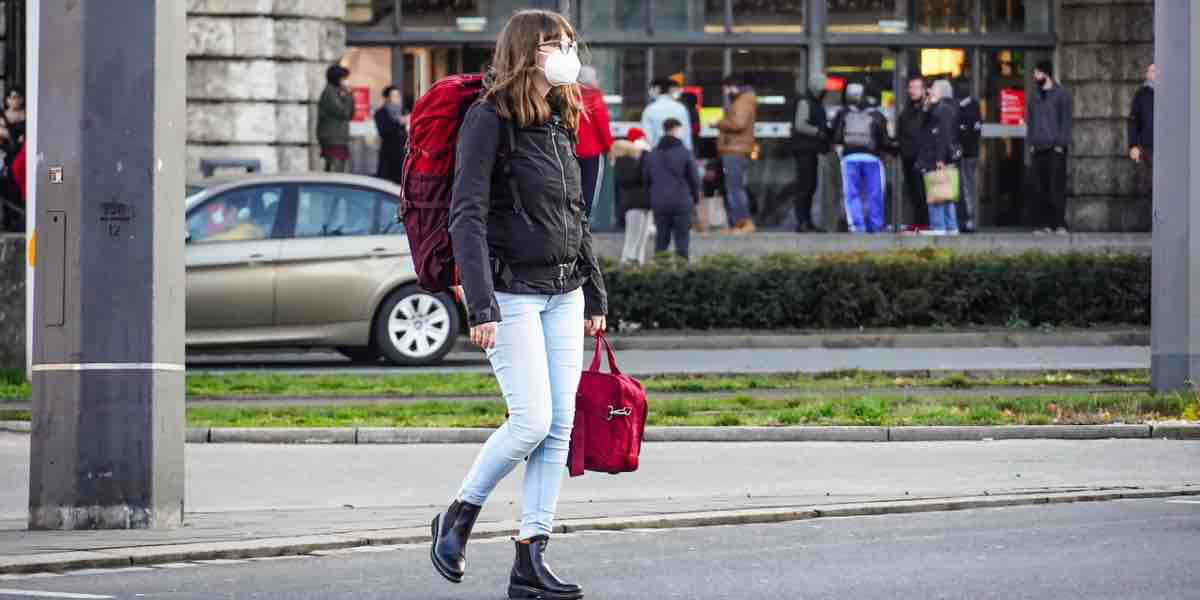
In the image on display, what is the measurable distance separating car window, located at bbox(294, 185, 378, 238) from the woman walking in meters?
10.1

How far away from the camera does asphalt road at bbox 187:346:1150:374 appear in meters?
17.5

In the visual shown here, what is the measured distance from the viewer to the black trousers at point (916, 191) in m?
26.1

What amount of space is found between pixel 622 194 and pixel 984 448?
10.9 m

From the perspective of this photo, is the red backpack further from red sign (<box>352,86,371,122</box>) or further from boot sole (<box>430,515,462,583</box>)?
red sign (<box>352,86,371,122</box>)

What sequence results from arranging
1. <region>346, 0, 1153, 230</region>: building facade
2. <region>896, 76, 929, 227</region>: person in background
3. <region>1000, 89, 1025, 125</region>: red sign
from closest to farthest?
<region>896, 76, 929, 227</region>: person in background → <region>346, 0, 1153, 230</region>: building facade → <region>1000, 89, 1025, 125</region>: red sign

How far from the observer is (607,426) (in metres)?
7.94

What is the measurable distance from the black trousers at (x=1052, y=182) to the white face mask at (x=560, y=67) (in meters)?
19.9

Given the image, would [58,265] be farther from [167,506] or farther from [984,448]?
[984,448]

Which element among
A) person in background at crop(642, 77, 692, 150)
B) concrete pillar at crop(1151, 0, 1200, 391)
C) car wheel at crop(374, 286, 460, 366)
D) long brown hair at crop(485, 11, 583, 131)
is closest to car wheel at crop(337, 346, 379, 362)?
car wheel at crop(374, 286, 460, 366)

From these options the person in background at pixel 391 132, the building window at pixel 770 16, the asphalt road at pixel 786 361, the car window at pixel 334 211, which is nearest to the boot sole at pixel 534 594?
the asphalt road at pixel 786 361

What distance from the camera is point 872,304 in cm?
2044

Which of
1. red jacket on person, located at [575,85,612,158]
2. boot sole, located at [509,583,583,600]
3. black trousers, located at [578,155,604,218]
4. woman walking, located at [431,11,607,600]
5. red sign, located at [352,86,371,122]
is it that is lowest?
boot sole, located at [509,583,583,600]

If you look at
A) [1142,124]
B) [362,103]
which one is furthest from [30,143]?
[1142,124]

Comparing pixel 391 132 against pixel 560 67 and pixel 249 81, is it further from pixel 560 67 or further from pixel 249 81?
pixel 560 67
